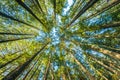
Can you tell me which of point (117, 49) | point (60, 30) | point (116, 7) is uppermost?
point (116, 7)

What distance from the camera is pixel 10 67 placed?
1205 cm

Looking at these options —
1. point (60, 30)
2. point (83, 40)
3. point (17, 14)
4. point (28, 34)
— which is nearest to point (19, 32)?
point (28, 34)

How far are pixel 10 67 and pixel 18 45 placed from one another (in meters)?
2.74

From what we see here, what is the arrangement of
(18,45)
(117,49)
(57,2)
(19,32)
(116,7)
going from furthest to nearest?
1. (18,45)
2. (19,32)
3. (57,2)
4. (117,49)
5. (116,7)

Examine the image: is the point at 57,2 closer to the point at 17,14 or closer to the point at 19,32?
the point at 17,14

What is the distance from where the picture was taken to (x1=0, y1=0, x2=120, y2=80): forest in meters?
10.1

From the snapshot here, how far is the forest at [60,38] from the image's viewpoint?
1012 centimetres

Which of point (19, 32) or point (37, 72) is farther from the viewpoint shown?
point (19, 32)

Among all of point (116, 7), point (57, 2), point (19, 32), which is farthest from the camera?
point (19, 32)

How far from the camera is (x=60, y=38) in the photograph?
14.3m

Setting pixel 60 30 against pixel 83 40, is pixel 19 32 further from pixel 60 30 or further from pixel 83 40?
pixel 83 40

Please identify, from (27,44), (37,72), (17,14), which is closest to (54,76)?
A: (37,72)

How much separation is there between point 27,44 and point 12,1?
5.58 meters

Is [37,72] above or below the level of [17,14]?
below
